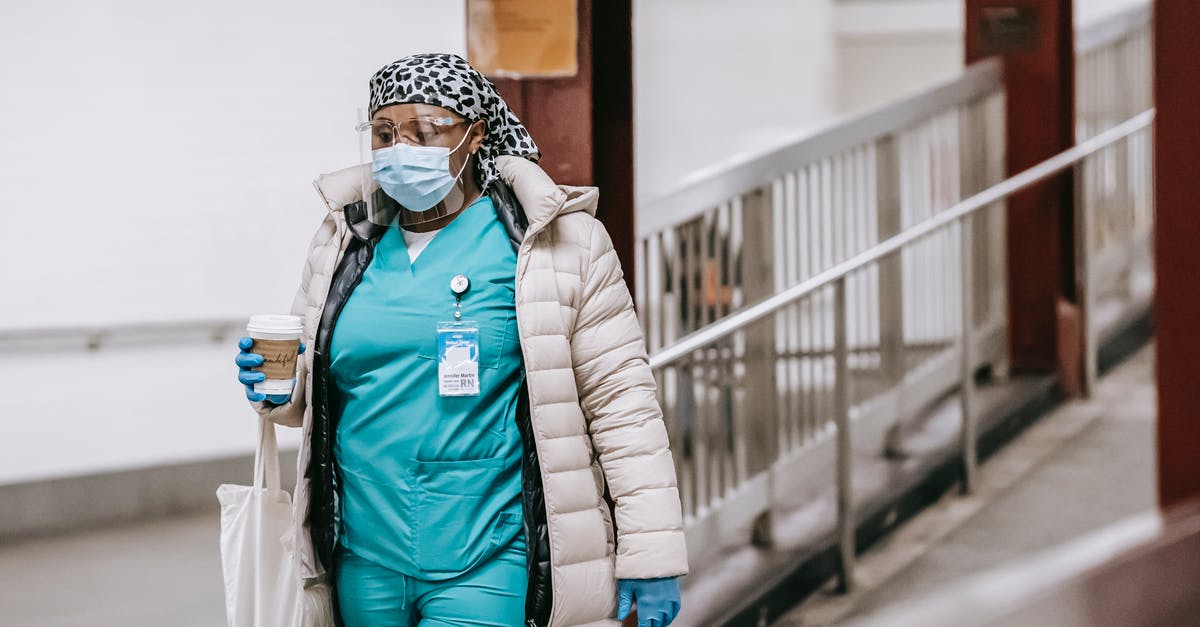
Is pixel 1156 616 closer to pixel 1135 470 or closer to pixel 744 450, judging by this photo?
pixel 744 450

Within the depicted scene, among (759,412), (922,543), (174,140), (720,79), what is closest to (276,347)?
(759,412)

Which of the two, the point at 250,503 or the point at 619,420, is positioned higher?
the point at 619,420

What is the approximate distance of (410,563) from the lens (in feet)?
6.09

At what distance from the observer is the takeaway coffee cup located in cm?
187

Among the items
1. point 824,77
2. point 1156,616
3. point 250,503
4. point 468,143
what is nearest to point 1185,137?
point 1156,616

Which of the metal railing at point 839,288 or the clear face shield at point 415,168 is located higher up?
the clear face shield at point 415,168

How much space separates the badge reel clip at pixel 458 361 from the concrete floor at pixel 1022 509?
1.91 meters

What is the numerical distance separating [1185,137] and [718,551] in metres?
2.06

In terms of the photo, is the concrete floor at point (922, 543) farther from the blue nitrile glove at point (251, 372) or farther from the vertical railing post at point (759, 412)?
the blue nitrile glove at point (251, 372)

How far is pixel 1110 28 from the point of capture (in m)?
6.54

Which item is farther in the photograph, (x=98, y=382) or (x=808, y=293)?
(x=98, y=382)

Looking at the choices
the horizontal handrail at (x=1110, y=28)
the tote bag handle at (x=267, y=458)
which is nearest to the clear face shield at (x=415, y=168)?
the tote bag handle at (x=267, y=458)

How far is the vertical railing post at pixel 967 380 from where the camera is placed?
4.44 meters

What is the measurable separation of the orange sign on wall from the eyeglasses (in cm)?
71
